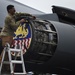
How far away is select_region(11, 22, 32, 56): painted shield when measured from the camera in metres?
10.4

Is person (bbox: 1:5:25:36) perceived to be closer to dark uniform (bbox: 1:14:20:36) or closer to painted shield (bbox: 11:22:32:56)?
dark uniform (bbox: 1:14:20:36)

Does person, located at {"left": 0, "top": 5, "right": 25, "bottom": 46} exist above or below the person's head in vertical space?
below

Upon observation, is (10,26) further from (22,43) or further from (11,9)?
(22,43)

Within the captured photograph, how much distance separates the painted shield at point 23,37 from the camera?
10.4 metres

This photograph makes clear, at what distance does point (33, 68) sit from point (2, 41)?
211 centimetres

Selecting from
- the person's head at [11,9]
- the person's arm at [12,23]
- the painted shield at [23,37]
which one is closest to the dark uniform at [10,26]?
the person's arm at [12,23]

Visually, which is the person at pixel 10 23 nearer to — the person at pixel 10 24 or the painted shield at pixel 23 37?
the person at pixel 10 24

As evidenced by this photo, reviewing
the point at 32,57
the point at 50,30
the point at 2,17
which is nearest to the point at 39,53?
the point at 32,57

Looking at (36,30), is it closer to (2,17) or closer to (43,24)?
(43,24)

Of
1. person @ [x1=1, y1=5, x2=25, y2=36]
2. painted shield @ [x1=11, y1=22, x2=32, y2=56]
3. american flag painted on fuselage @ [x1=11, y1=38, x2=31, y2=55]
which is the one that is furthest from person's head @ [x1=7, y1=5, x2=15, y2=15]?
american flag painted on fuselage @ [x1=11, y1=38, x2=31, y2=55]

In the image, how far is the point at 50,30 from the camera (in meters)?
10.8

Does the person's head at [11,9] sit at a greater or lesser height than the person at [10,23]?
greater

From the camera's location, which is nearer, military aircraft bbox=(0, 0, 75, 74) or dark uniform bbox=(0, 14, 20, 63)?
military aircraft bbox=(0, 0, 75, 74)

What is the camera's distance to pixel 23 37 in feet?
34.8
